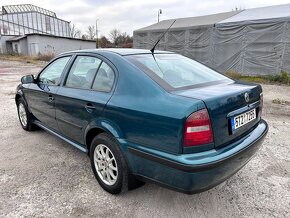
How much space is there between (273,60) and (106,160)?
11352 mm

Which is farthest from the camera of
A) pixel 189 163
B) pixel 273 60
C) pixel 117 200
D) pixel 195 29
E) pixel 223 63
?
pixel 195 29

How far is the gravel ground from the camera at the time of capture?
239cm

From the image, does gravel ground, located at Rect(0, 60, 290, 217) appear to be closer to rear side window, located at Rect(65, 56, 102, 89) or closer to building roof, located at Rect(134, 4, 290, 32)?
rear side window, located at Rect(65, 56, 102, 89)

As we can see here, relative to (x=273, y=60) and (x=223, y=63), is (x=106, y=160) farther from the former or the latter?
(x=223, y=63)

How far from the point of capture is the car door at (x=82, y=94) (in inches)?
103

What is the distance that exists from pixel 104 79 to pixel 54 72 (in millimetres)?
1337

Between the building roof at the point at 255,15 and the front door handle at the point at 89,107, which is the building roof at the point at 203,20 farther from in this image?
the front door handle at the point at 89,107

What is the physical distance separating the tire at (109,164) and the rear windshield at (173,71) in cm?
77

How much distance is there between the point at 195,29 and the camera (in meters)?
14.7

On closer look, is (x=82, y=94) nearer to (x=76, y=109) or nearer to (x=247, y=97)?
(x=76, y=109)

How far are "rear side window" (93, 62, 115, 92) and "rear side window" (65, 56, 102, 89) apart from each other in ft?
0.29

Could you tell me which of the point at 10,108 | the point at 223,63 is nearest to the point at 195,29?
the point at 223,63

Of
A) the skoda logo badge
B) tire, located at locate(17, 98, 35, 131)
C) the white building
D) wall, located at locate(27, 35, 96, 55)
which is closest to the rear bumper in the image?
the skoda logo badge

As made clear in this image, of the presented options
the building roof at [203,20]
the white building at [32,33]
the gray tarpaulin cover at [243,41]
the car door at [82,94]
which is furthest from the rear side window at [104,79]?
the white building at [32,33]
